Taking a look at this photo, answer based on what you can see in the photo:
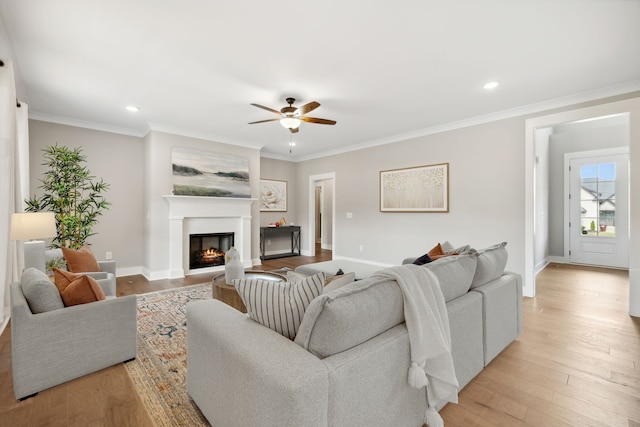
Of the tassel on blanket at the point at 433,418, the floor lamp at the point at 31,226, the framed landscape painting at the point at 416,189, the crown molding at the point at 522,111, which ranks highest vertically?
the crown molding at the point at 522,111

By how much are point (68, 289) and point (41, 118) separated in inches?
150

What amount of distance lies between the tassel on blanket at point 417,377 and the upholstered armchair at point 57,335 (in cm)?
199

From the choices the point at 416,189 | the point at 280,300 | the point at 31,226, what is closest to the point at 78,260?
the point at 31,226

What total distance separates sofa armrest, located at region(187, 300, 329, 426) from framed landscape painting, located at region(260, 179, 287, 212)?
213 inches

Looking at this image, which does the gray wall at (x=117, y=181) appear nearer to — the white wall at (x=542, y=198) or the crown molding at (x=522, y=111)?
the crown molding at (x=522, y=111)

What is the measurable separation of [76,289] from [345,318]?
6.41ft

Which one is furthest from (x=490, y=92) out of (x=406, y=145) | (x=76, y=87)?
(x=76, y=87)

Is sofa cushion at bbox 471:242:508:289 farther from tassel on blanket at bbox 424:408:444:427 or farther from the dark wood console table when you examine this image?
the dark wood console table

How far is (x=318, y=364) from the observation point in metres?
1.02

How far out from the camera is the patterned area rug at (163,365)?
5.34 ft

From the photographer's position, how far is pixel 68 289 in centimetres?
196

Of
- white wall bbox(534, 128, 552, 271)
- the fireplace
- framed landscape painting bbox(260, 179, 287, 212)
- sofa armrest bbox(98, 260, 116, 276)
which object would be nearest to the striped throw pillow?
sofa armrest bbox(98, 260, 116, 276)

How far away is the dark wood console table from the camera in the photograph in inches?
262

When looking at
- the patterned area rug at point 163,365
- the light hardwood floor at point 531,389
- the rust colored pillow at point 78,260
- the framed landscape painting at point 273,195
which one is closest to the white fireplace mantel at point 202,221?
the framed landscape painting at point 273,195
